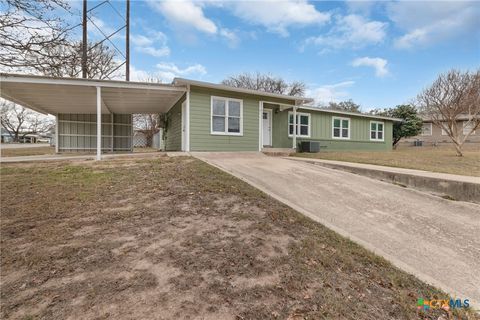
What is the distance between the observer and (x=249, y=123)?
1093 centimetres

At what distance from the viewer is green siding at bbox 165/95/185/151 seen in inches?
451

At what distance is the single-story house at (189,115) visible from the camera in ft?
29.6

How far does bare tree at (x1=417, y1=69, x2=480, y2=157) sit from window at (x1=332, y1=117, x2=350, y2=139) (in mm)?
4276

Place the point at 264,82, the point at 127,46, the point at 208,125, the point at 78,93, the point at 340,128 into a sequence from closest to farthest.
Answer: the point at 78,93, the point at 208,125, the point at 340,128, the point at 127,46, the point at 264,82

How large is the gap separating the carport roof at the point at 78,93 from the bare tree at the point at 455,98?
13312 millimetres

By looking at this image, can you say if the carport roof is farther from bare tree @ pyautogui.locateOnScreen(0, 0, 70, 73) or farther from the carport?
bare tree @ pyautogui.locateOnScreen(0, 0, 70, 73)

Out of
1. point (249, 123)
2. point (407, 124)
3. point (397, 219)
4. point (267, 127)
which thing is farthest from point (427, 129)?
point (397, 219)

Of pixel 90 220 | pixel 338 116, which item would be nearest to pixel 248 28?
pixel 338 116

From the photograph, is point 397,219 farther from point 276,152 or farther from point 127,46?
point 127,46

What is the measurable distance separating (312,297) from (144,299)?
1.37 metres

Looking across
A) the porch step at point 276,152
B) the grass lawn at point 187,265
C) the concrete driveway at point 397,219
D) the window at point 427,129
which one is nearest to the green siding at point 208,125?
the porch step at point 276,152

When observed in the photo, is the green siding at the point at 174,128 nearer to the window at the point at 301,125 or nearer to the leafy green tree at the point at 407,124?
the window at the point at 301,125

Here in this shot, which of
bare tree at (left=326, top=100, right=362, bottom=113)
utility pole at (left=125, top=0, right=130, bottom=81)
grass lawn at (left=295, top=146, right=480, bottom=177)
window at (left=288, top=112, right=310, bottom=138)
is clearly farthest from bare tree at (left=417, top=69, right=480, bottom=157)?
bare tree at (left=326, top=100, right=362, bottom=113)

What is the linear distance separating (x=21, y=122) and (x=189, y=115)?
169 feet
